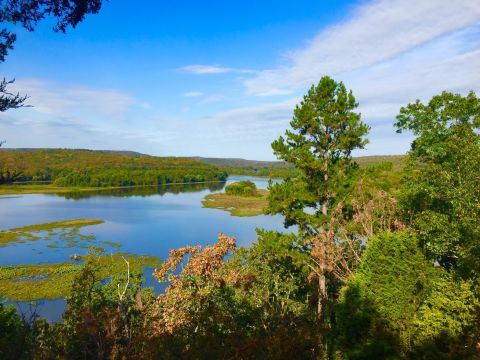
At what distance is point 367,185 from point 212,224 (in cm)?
5179

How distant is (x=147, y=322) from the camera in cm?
1385

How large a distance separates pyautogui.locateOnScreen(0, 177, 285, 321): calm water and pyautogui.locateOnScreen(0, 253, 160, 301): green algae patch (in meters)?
1.75

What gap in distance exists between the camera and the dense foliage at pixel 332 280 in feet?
32.3

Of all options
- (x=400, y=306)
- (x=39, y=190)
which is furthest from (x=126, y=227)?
(x=39, y=190)

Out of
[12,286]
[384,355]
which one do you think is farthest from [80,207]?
[384,355]

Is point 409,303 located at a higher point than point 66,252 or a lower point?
higher

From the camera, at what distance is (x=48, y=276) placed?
38.8 meters

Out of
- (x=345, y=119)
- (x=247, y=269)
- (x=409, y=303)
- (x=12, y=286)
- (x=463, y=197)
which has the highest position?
(x=345, y=119)

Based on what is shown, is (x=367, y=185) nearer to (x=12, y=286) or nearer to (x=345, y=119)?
(x=345, y=119)

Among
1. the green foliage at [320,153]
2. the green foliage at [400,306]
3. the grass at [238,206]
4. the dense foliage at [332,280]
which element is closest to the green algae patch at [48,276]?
the dense foliage at [332,280]

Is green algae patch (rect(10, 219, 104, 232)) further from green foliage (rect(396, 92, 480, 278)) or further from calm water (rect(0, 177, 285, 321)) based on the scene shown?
green foliage (rect(396, 92, 480, 278))

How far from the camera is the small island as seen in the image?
291 feet

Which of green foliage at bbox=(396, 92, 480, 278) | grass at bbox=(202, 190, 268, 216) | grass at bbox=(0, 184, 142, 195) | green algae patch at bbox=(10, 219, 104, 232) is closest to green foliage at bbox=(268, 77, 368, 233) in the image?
green foliage at bbox=(396, 92, 480, 278)

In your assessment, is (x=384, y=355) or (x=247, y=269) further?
(x=247, y=269)
